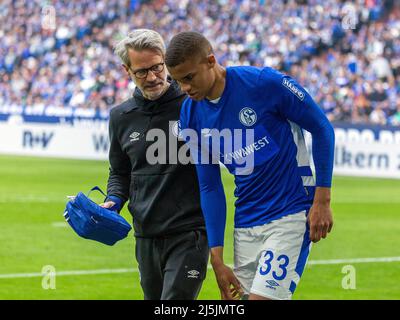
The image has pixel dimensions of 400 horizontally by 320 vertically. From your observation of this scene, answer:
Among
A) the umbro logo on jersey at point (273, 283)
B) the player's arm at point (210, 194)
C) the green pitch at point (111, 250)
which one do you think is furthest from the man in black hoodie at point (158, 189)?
the green pitch at point (111, 250)

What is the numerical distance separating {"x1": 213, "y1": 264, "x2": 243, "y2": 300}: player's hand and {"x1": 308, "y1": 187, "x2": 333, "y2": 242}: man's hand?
51cm

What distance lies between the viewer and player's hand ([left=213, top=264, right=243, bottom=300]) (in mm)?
5238

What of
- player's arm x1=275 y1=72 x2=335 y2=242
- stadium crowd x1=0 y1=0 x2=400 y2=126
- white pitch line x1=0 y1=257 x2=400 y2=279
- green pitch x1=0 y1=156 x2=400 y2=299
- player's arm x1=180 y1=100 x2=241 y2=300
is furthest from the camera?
stadium crowd x1=0 y1=0 x2=400 y2=126

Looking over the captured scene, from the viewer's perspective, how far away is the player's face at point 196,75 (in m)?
5.07

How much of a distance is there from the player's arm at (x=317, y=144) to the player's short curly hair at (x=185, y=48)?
46 centimetres

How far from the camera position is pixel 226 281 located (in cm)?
525

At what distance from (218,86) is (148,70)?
25.2 inches

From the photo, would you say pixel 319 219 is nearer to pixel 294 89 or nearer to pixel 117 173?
pixel 294 89

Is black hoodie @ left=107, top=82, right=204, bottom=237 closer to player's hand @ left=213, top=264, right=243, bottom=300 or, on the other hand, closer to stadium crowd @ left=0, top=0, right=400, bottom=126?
player's hand @ left=213, top=264, right=243, bottom=300

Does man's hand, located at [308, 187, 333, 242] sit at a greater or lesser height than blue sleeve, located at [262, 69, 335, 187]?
lesser

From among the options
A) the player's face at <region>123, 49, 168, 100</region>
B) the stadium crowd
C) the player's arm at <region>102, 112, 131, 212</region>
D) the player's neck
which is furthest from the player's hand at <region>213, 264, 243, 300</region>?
the stadium crowd

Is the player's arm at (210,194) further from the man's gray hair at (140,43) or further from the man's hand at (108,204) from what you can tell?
the man's hand at (108,204)

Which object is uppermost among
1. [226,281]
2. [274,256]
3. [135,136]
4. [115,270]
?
[135,136]

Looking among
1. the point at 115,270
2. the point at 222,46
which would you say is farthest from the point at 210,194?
the point at 222,46
